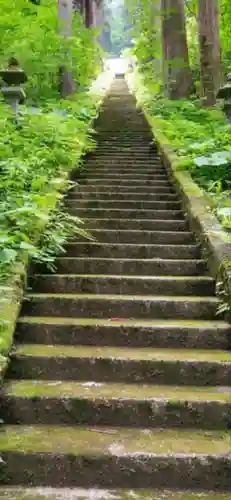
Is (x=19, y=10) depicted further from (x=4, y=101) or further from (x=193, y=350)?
(x=193, y=350)

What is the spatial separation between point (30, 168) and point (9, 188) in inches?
42.8

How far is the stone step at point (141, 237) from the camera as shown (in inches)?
239

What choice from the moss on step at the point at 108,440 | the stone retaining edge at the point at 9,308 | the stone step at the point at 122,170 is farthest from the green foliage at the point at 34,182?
the moss on step at the point at 108,440

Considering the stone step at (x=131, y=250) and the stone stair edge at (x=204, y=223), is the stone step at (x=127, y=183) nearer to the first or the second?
the stone stair edge at (x=204, y=223)

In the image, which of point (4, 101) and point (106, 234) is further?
point (4, 101)

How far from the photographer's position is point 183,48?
14.2m

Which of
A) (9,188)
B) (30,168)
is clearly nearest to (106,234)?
(9,188)

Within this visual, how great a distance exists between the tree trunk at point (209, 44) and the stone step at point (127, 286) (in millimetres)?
8924

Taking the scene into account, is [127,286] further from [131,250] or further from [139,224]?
[139,224]

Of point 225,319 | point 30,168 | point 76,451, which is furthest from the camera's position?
point 30,168

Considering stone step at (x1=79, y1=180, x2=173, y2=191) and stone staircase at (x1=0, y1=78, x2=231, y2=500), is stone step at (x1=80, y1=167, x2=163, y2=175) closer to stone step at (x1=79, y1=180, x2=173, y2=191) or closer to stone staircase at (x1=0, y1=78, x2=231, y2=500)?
stone step at (x1=79, y1=180, x2=173, y2=191)

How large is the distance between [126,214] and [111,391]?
3.45m

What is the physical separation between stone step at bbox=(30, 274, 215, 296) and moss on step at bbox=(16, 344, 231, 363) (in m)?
0.84

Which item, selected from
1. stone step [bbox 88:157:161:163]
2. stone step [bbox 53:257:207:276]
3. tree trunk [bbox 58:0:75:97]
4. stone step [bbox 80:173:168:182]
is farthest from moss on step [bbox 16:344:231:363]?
tree trunk [bbox 58:0:75:97]
